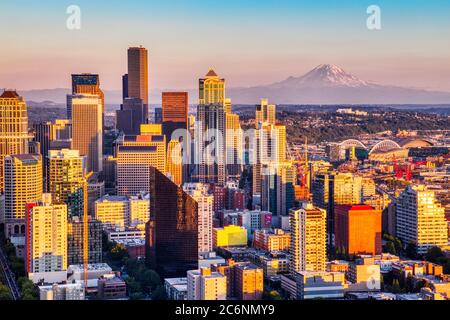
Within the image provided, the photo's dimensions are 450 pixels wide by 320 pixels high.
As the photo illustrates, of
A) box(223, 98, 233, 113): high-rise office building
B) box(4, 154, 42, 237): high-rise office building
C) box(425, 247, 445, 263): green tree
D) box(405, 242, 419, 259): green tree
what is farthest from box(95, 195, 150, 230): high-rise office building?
box(425, 247, 445, 263): green tree

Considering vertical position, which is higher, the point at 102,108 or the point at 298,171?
the point at 102,108

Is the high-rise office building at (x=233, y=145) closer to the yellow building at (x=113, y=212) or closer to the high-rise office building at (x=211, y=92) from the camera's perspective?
the high-rise office building at (x=211, y=92)

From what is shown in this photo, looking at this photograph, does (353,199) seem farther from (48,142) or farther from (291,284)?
(48,142)

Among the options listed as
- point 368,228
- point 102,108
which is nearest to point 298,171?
point 368,228

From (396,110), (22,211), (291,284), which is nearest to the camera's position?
(291,284)

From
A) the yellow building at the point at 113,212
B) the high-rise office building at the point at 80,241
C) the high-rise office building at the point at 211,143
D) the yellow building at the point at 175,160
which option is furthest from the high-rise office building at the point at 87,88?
the high-rise office building at the point at 80,241

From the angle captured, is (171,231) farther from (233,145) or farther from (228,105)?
(233,145)
